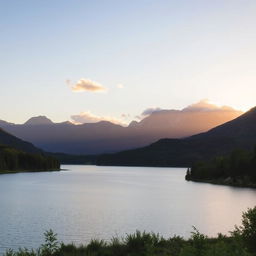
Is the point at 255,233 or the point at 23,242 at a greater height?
the point at 255,233

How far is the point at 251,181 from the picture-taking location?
588ft

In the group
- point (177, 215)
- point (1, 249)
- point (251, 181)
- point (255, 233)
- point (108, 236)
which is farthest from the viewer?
point (251, 181)

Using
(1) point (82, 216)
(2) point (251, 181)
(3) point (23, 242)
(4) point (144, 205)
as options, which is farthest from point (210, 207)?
(2) point (251, 181)

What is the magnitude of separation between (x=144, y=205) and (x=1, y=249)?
206ft

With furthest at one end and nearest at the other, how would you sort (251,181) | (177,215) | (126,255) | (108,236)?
(251,181)
(177,215)
(108,236)
(126,255)

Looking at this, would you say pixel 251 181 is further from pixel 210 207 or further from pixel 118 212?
pixel 118 212

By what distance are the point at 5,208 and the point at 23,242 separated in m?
43.0

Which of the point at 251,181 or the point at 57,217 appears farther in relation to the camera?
the point at 251,181

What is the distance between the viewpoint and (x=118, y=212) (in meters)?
90.7

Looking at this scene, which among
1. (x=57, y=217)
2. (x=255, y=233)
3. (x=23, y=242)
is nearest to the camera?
(x=255, y=233)

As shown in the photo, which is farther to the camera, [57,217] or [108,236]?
[57,217]

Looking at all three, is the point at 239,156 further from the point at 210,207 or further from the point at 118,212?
the point at 118,212

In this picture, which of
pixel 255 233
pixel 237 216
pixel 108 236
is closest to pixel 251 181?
pixel 237 216

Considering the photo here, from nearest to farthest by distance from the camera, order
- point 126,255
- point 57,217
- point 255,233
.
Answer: point 255,233 < point 126,255 < point 57,217
